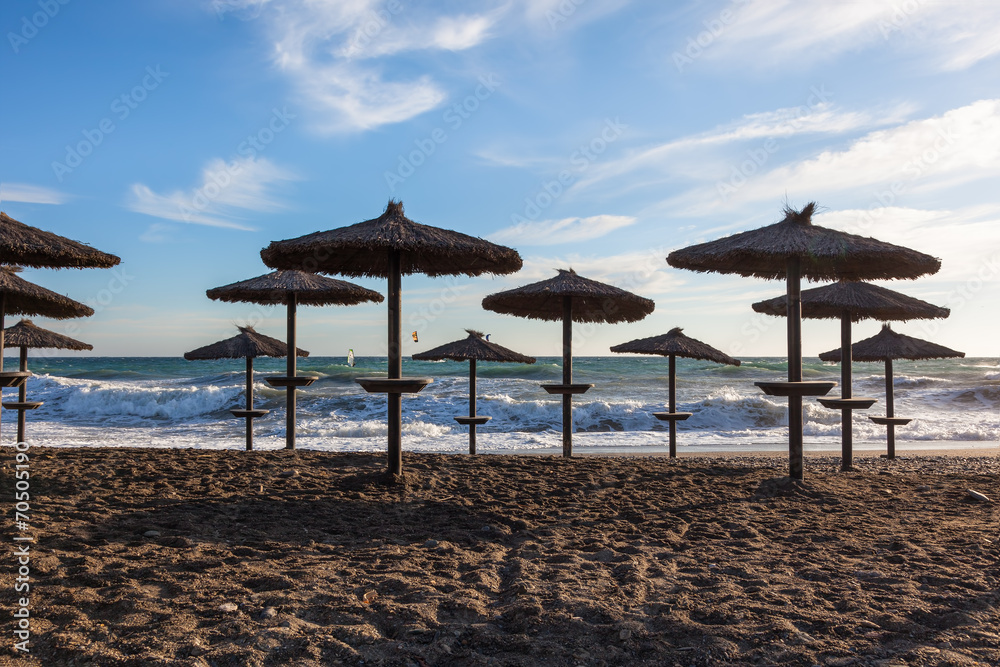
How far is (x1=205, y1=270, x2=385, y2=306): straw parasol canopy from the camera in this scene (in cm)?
881

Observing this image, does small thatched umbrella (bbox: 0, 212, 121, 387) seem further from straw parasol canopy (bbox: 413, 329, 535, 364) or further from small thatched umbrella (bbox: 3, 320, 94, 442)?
straw parasol canopy (bbox: 413, 329, 535, 364)

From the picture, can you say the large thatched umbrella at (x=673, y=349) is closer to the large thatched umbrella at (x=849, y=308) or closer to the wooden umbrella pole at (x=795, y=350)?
the large thatched umbrella at (x=849, y=308)

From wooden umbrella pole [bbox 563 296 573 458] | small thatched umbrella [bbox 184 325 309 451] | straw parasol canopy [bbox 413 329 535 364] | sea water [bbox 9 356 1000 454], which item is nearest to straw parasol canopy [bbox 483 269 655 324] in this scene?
wooden umbrella pole [bbox 563 296 573 458]

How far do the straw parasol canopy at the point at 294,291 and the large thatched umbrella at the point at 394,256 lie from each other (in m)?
1.80

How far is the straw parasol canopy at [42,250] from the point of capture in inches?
231

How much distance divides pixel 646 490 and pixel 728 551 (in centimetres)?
203

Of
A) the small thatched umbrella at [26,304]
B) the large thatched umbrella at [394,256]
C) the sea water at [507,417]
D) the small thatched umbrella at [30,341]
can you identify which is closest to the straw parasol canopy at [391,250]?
the large thatched umbrella at [394,256]

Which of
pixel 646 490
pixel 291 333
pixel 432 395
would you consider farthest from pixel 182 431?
pixel 646 490

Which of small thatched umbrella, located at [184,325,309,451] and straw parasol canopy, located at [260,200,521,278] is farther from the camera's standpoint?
small thatched umbrella, located at [184,325,309,451]

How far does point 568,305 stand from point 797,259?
3.20 meters

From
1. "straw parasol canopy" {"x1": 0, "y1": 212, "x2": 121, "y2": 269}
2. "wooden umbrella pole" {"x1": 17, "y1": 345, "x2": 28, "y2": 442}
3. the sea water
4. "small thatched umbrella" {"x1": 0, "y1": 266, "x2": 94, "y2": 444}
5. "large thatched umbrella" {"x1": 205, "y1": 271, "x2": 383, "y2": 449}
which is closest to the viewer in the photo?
"straw parasol canopy" {"x1": 0, "y1": 212, "x2": 121, "y2": 269}

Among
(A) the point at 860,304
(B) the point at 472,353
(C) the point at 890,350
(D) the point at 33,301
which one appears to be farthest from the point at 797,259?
(D) the point at 33,301

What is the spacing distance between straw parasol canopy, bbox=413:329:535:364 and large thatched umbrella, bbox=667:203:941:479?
469 cm

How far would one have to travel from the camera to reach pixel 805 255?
6.20m
